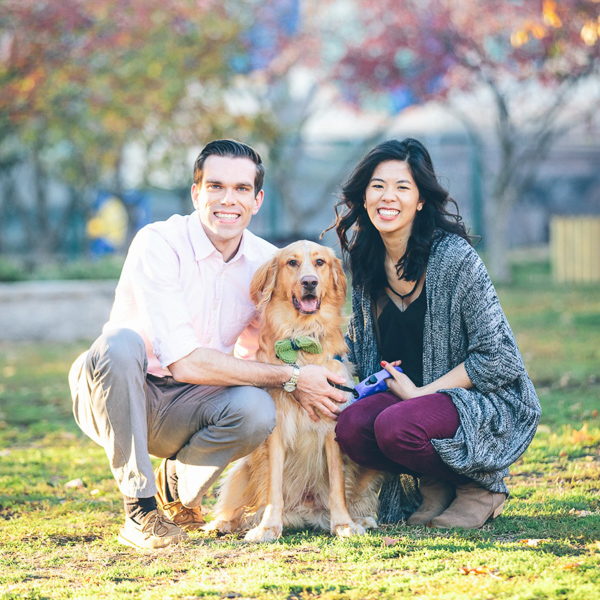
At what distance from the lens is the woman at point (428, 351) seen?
3.37 meters

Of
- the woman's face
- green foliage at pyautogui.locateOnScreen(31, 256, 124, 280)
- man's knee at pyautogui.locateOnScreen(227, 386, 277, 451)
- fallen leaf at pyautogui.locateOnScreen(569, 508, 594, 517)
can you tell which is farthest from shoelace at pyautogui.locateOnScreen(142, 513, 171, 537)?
green foliage at pyautogui.locateOnScreen(31, 256, 124, 280)

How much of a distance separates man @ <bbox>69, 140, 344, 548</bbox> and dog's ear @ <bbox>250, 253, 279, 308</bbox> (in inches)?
3.6

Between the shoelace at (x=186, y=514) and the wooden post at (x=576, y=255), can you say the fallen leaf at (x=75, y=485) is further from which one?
the wooden post at (x=576, y=255)

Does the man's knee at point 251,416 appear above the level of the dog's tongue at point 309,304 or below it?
below

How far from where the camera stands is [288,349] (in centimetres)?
367

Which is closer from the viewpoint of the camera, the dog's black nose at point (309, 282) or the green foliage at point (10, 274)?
the dog's black nose at point (309, 282)

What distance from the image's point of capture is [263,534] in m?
3.42

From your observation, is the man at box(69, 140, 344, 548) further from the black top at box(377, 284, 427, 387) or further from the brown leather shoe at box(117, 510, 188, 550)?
the black top at box(377, 284, 427, 387)

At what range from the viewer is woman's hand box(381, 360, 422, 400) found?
357cm

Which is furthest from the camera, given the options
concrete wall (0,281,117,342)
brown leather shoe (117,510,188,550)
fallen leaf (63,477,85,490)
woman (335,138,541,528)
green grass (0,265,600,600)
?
concrete wall (0,281,117,342)

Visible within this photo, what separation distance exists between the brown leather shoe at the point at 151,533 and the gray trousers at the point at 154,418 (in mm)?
105

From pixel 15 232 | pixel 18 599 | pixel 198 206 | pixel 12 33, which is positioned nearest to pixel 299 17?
pixel 12 33

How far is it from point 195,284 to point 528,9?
432 inches

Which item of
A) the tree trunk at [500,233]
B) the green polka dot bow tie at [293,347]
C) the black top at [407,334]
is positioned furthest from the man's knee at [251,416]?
the tree trunk at [500,233]
